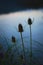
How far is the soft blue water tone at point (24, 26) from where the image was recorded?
110 centimetres

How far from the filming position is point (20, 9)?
1.13 m

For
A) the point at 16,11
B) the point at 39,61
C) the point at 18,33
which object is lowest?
the point at 39,61

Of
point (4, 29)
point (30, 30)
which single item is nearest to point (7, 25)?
point (4, 29)

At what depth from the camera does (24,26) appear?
3.71ft

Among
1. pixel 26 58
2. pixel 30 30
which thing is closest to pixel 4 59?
pixel 26 58

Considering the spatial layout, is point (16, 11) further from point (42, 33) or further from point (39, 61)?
point (39, 61)

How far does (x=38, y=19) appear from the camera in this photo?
1106mm

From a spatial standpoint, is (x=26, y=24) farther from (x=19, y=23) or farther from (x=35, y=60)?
(x=35, y=60)

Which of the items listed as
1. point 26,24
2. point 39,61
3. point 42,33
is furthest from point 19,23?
point 39,61

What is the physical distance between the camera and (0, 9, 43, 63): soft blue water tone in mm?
1103

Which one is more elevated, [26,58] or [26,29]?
[26,29]

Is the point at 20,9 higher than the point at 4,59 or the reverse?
higher

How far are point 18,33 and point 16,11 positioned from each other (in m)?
0.13

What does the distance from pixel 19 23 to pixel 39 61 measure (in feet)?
0.83
